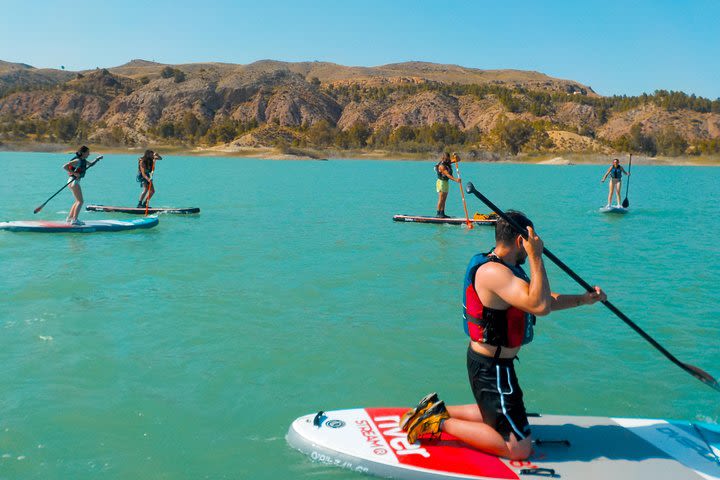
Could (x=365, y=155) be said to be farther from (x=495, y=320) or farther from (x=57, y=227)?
(x=495, y=320)

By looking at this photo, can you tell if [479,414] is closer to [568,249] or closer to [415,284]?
[415,284]

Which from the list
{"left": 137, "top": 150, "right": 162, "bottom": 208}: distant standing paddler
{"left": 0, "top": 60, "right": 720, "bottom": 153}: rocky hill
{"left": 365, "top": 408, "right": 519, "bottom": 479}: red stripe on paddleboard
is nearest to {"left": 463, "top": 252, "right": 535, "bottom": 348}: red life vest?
{"left": 365, "top": 408, "right": 519, "bottom": 479}: red stripe on paddleboard

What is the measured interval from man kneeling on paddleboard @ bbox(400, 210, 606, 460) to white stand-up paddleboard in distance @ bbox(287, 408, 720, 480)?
16 centimetres

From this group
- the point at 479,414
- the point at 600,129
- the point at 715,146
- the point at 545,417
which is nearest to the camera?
the point at 479,414

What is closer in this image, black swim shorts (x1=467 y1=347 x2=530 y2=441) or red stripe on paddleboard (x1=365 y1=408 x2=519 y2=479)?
red stripe on paddleboard (x1=365 y1=408 x2=519 y2=479)

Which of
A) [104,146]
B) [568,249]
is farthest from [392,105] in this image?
[568,249]

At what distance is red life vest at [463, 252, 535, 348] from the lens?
4785 millimetres

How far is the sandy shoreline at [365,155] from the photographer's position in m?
118

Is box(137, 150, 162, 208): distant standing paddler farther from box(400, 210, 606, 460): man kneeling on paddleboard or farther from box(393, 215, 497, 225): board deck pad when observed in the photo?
box(400, 210, 606, 460): man kneeling on paddleboard

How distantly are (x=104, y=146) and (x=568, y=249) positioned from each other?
419 feet

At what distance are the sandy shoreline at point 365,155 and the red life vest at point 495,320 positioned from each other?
110m

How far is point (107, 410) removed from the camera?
6473 millimetres

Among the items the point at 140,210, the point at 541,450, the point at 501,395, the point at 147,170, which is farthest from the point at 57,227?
the point at 541,450

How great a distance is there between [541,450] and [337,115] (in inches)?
6885
